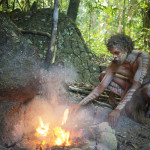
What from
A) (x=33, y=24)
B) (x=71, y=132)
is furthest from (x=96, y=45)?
(x=71, y=132)

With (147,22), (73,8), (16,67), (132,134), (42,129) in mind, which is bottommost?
(132,134)

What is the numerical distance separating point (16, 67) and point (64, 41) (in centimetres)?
369

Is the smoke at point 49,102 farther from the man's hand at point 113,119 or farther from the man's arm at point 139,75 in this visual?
the man's arm at point 139,75

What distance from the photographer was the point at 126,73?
343cm

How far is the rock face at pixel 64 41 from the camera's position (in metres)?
5.36

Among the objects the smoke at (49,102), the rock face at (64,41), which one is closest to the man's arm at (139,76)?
the smoke at (49,102)

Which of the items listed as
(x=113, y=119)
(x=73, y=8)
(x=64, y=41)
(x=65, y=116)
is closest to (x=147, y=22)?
(x=73, y=8)

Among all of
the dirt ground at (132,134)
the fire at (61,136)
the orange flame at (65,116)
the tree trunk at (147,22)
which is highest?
the tree trunk at (147,22)

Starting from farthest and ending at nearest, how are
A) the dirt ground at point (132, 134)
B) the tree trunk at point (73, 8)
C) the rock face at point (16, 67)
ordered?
1. the tree trunk at point (73, 8)
2. the dirt ground at point (132, 134)
3. the rock face at point (16, 67)

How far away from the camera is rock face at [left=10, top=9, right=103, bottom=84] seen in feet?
17.6

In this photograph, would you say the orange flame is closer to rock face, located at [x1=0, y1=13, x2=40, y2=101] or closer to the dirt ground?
rock face, located at [x1=0, y1=13, x2=40, y2=101]

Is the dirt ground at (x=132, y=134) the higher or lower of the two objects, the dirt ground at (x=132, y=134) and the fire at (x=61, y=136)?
the lower

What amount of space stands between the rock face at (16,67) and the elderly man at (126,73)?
3.95 ft

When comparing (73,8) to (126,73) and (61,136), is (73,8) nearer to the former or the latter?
(126,73)
